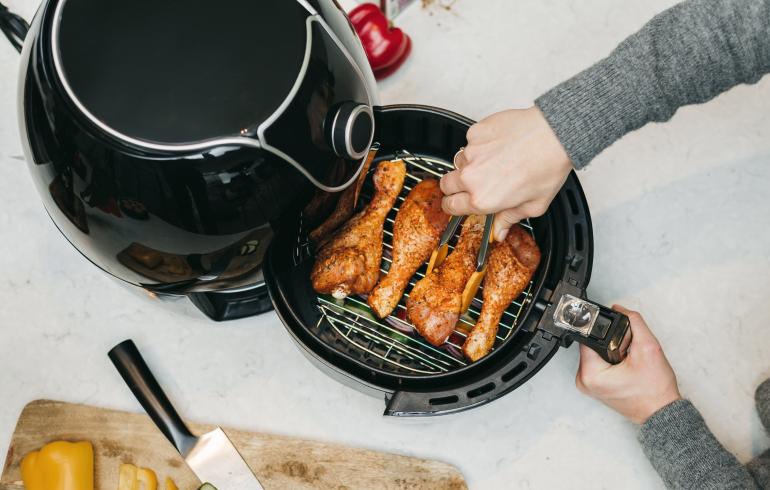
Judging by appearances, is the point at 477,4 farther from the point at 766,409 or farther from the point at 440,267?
the point at 766,409

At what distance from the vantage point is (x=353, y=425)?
1215mm

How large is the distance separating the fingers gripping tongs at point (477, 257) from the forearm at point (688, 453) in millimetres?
392

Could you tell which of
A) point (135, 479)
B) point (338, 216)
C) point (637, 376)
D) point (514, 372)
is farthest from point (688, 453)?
point (135, 479)

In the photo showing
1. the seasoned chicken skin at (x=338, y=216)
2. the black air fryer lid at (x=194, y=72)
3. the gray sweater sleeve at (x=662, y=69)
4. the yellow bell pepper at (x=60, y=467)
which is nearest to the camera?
the black air fryer lid at (x=194, y=72)

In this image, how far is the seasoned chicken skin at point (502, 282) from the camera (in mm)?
1051

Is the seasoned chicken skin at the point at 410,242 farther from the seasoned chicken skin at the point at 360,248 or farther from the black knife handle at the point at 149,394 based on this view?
the black knife handle at the point at 149,394

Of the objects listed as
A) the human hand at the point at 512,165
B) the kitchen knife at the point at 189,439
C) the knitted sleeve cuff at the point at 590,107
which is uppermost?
the knitted sleeve cuff at the point at 590,107

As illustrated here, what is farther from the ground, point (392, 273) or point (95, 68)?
point (95, 68)

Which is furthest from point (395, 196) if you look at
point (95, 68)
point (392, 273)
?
point (95, 68)

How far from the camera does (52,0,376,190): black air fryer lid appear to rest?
704mm

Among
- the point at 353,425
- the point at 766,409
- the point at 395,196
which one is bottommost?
the point at 353,425

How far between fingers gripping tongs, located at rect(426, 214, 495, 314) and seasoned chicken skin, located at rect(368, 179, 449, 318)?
2 centimetres

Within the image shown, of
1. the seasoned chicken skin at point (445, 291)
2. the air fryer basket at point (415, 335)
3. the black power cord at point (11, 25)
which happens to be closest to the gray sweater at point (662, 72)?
the air fryer basket at point (415, 335)

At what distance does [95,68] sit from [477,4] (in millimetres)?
952
